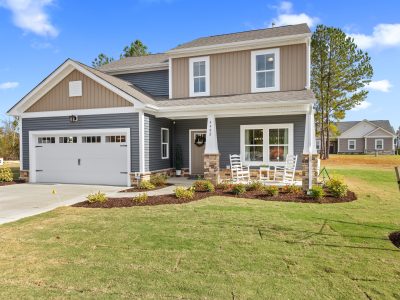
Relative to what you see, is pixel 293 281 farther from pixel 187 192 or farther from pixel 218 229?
pixel 187 192

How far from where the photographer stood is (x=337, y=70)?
91.1 feet

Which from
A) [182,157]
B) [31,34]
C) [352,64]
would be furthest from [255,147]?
[352,64]

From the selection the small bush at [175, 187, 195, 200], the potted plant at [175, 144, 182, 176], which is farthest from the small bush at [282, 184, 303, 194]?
the potted plant at [175, 144, 182, 176]

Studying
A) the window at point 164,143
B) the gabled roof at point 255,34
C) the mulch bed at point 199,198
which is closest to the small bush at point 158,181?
the window at point 164,143

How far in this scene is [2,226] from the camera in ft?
20.1

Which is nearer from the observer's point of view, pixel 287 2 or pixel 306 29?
pixel 287 2

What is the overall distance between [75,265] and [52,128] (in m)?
10.9

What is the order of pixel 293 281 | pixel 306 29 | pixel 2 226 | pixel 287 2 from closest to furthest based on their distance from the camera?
1. pixel 293 281
2. pixel 2 226
3. pixel 287 2
4. pixel 306 29

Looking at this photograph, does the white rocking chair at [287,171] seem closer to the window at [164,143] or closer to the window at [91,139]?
the window at [164,143]

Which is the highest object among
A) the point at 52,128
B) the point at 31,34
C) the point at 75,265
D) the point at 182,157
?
the point at 31,34

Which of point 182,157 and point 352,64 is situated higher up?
point 352,64

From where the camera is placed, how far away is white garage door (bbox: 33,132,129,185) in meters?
12.4

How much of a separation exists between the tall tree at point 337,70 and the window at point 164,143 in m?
19.7

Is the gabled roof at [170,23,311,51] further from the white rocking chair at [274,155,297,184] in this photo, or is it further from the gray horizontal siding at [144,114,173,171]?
the white rocking chair at [274,155,297,184]
